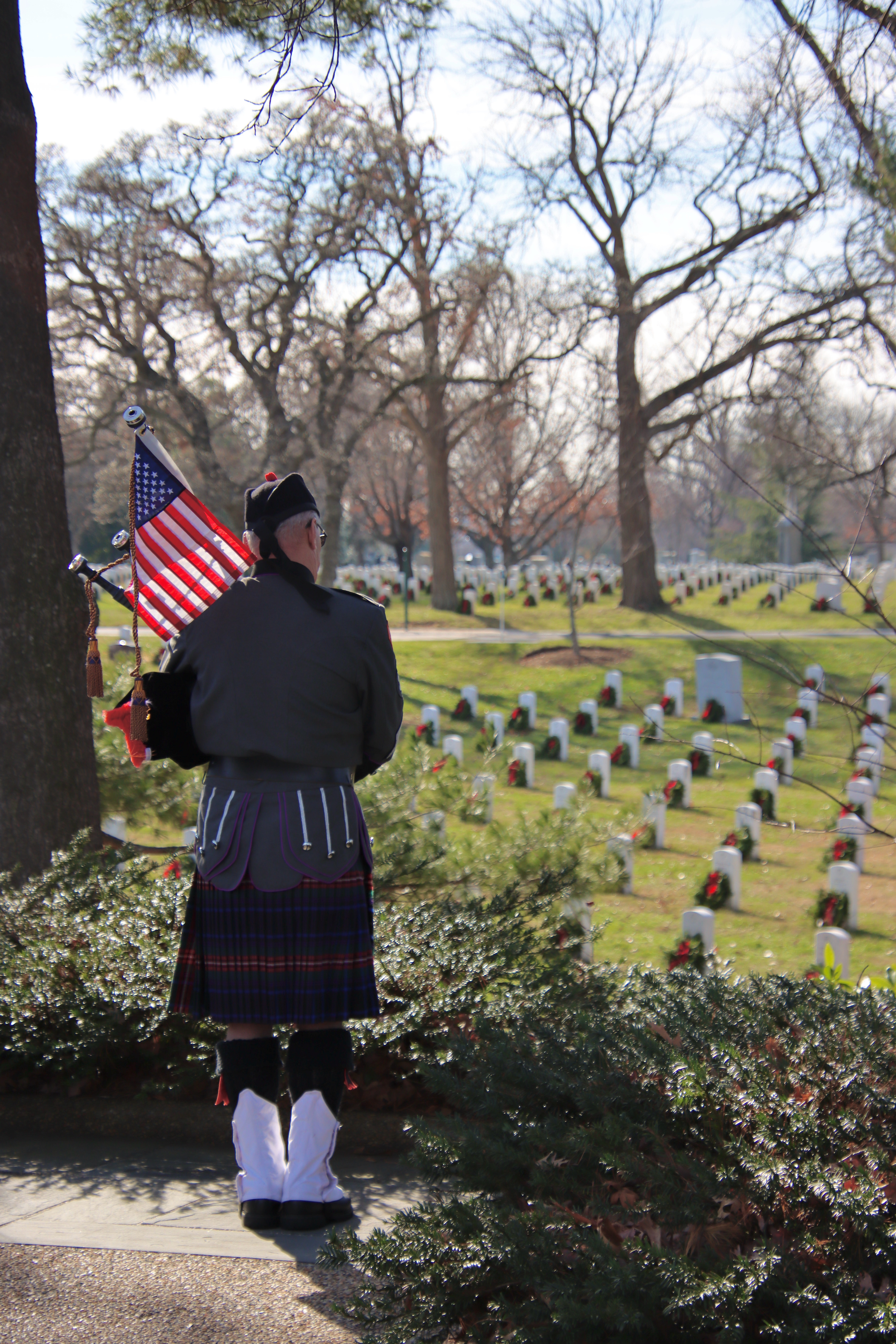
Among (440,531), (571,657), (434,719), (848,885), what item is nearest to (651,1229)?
(848,885)

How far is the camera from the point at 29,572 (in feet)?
15.5

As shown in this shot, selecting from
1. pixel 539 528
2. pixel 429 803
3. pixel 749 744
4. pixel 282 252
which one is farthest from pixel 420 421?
pixel 429 803

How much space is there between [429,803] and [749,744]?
30.5 ft

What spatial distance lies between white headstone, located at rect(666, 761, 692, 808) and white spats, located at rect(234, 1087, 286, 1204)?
861 cm

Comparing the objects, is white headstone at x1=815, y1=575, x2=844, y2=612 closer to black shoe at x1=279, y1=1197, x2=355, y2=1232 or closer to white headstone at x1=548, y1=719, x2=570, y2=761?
white headstone at x1=548, y1=719, x2=570, y2=761

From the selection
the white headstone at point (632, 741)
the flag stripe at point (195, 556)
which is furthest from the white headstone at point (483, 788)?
the white headstone at point (632, 741)

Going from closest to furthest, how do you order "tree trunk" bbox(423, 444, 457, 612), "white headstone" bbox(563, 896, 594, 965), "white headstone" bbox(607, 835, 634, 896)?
"white headstone" bbox(563, 896, 594, 965)
"white headstone" bbox(607, 835, 634, 896)
"tree trunk" bbox(423, 444, 457, 612)

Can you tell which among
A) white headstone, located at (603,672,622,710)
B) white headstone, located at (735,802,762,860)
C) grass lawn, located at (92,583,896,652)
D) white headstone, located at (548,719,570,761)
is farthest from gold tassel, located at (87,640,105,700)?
grass lawn, located at (92,583,896,652)

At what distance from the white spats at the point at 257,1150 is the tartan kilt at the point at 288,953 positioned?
0.20m

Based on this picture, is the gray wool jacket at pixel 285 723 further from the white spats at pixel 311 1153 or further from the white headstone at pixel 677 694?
the white headstone at pixel 677 694

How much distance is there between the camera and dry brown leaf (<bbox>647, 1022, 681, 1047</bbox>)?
2.54 m

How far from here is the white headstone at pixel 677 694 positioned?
1605 cm

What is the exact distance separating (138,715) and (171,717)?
13 cm

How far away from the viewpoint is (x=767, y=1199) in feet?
6.55
